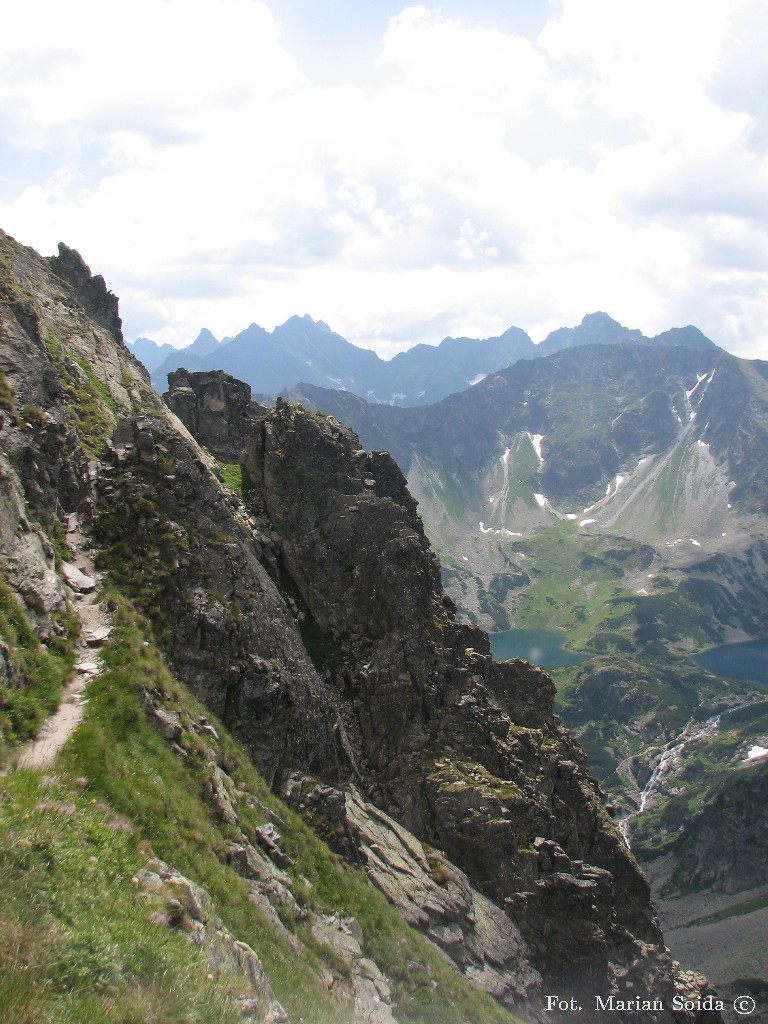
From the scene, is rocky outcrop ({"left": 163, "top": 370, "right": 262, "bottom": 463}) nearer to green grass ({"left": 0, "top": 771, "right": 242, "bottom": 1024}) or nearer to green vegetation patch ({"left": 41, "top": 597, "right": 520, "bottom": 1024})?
green vegetation patch ({"left": 41, "top": 597, "right": 520, "bottom": 1024})

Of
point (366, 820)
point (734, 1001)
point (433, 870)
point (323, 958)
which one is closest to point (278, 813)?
point (323, 958)

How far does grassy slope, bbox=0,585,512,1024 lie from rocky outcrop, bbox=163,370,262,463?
3920 cm

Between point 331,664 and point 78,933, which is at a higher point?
point 78,933

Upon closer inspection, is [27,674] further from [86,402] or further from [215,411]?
[215,411]

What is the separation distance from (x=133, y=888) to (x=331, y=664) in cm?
2999

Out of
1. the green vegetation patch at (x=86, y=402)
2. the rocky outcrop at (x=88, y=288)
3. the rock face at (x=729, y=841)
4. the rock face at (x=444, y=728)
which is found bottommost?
the rock face at (x=729, y=841)

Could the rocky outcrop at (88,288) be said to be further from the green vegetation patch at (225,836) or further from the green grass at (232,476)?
the green vegetation patch at (225,836)

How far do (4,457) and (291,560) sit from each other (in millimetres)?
25000

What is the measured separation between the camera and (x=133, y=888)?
599 inches

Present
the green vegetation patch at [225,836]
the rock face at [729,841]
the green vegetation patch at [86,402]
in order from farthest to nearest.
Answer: the rock face at [729,841] → the green vegetation patch at [86,402] → the green vegetation patch at [225,836]

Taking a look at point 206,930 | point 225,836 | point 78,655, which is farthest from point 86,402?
point 206,930

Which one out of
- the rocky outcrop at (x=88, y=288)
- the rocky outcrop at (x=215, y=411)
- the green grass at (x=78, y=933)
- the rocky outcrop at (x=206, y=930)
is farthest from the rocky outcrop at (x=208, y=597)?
the rocky outcrop at (x=88, y=288)

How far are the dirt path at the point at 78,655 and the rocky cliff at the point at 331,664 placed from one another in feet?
2.93

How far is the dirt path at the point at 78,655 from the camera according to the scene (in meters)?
18.0
